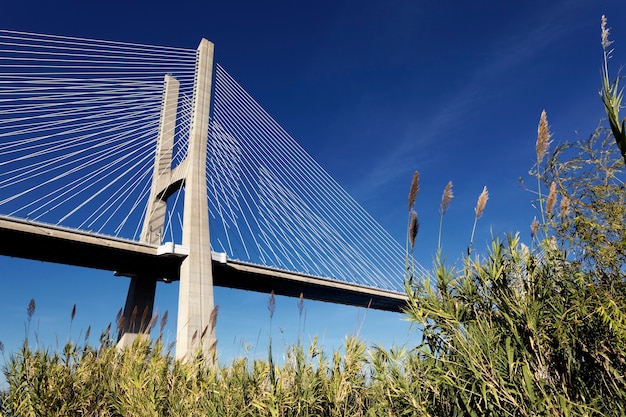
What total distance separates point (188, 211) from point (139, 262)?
209 inches

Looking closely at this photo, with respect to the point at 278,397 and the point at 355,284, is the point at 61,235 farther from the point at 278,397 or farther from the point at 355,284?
the point at 278,397

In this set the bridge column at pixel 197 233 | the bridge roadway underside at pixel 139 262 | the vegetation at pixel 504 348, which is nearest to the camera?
the vegetation at pixel 504 348

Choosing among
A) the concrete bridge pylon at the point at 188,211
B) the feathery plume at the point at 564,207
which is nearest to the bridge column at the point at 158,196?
the concrete bridge pylon at the point at 188,211

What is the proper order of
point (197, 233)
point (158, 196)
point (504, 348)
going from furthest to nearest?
1. point (158, 196)
2. point (197, 233)
3. point (504, 348)

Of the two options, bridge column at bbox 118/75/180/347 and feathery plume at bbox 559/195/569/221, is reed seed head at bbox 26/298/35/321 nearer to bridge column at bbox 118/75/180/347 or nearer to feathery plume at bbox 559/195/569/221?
feathery plume at bbox 559/195/569/221

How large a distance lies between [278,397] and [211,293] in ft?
58.3

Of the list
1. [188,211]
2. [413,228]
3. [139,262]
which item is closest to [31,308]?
[413,228]

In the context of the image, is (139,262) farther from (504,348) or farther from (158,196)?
(504,348)

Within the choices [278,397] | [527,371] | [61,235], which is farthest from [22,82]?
[527,371]

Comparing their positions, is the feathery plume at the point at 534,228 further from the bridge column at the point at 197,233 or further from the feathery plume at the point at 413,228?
the bridge column at the point at 197,233

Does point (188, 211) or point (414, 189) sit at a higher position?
point (188, 211)

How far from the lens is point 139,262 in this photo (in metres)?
23.2

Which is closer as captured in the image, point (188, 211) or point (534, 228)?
point (534, 228)

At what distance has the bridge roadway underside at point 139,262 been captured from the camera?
18.5m
